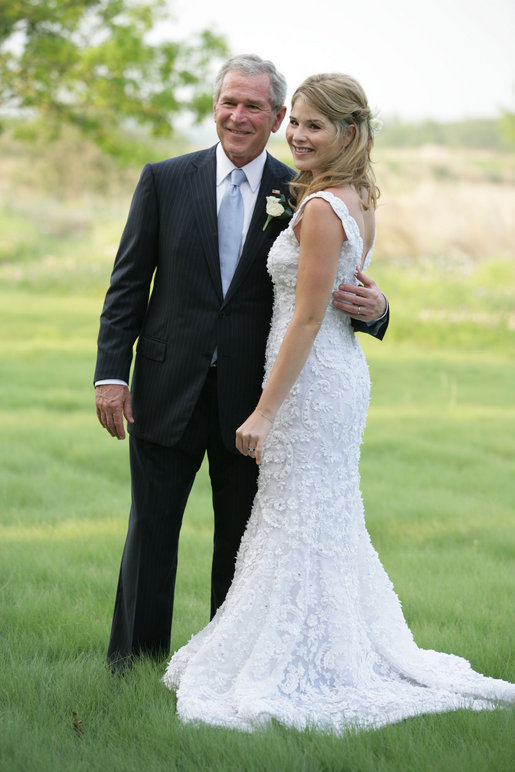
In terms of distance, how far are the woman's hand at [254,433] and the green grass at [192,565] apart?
92 cm

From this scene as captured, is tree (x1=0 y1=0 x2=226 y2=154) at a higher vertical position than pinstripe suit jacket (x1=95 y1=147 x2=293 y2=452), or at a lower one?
higher

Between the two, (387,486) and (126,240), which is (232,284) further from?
(387,486)

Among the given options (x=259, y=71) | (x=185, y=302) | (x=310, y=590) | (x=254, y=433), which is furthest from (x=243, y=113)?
(x=310, y=590)

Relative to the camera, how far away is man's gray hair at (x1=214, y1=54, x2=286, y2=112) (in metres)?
3.32

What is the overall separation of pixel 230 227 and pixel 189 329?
41 centimetres

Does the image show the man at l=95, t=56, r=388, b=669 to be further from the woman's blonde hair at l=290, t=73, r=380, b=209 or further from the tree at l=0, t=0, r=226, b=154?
the tree at l=0, t=0, r=226, b=154

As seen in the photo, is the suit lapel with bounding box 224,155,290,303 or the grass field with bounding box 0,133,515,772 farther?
the suit lapel with bounding box 224,155,290,303

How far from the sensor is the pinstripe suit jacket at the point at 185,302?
3.39m

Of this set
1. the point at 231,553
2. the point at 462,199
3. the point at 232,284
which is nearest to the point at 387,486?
the point at 231,553

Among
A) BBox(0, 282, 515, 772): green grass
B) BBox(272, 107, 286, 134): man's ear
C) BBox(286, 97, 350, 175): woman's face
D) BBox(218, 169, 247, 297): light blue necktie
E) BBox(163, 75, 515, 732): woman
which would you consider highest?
BBox(272, 107, 286, 134): man's ear

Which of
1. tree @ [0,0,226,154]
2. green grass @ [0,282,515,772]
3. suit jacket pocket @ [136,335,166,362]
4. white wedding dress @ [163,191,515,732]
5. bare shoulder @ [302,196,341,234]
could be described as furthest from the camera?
tree @ [0,0,226,154]

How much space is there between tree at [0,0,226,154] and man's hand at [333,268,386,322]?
9.11m

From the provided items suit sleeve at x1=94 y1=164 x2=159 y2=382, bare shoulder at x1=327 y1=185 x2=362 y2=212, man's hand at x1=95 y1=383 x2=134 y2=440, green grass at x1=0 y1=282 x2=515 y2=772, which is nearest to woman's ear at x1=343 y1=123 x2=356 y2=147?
bare shoulder at x1=327 y1=185 x2=362 y2=212

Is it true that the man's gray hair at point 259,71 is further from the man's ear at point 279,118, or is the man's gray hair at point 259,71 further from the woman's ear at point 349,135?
the woman's ear at point 349,135
